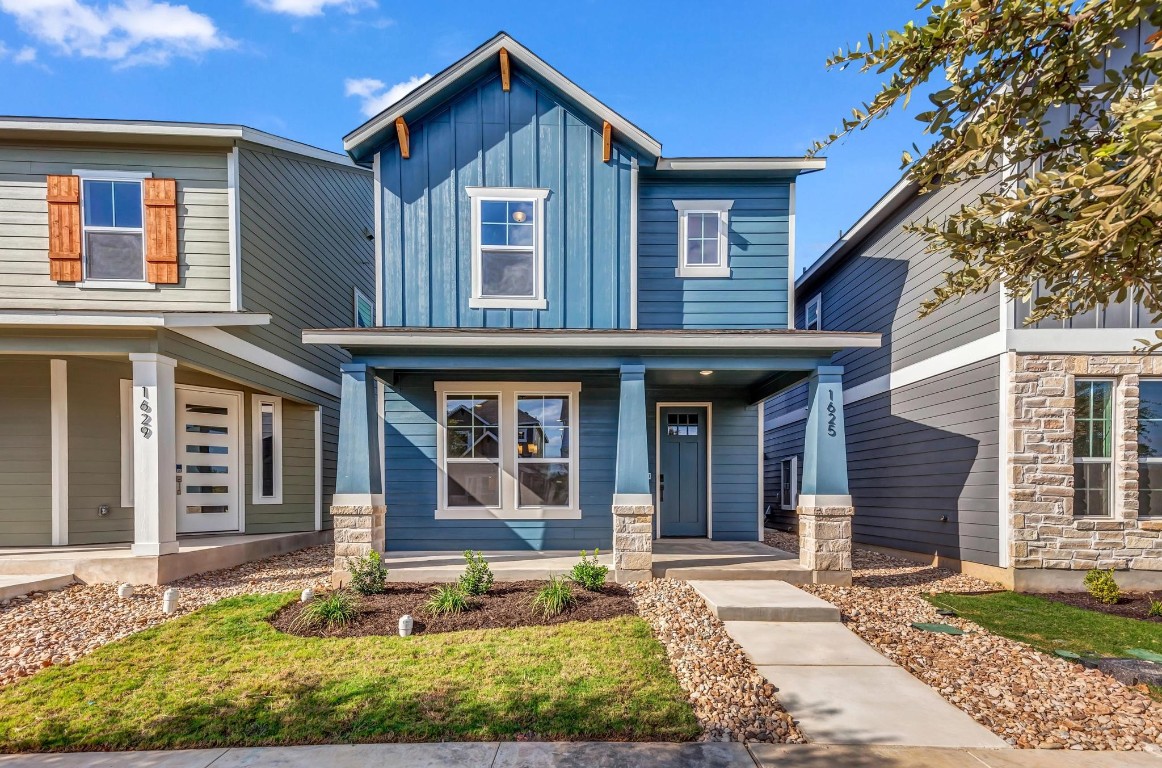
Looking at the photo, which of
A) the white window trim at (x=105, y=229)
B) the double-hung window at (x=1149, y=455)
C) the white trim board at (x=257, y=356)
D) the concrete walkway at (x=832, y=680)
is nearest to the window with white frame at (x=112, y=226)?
the white window trim at (x=105, y=229)

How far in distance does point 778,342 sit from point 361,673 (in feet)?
17.5

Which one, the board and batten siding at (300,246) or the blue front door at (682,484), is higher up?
the board and batten siding at (300,246)

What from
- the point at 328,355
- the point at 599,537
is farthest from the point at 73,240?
the point at 599,537

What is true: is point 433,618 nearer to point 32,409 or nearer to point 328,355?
point 32,409

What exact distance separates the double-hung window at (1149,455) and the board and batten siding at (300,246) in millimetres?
11646

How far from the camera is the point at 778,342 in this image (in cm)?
689

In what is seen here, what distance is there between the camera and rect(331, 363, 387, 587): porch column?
6742mm

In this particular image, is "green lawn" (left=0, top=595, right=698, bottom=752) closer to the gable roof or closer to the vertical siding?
the vertical siding

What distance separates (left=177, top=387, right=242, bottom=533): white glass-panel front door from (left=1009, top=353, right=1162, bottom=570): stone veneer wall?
10.9 m

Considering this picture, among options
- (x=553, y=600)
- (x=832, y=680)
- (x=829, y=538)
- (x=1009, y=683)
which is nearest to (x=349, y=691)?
(x=553, y=600)

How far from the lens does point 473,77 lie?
7914mm

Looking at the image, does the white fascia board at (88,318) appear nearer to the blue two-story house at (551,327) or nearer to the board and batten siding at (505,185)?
the blue two-story house at (551,327)

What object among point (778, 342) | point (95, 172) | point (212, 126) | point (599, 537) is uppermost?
point (212, 126)

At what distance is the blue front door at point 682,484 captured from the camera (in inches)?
357
